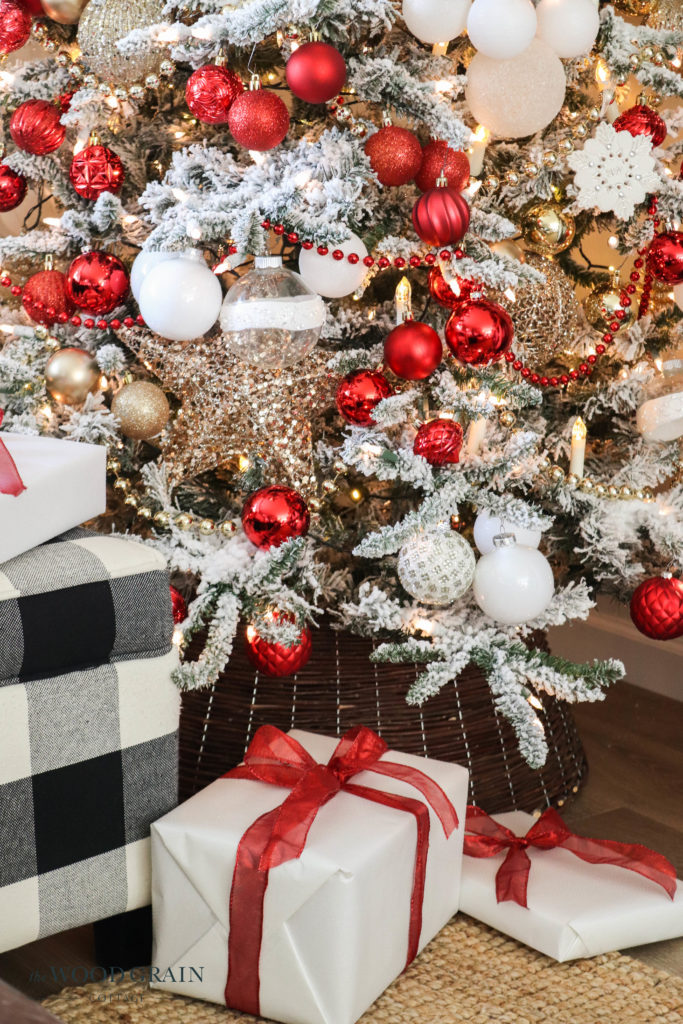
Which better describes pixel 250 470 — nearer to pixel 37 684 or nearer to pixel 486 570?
pixel 486 570

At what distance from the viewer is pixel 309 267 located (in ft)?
3.83

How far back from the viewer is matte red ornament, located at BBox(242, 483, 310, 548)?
1.13m

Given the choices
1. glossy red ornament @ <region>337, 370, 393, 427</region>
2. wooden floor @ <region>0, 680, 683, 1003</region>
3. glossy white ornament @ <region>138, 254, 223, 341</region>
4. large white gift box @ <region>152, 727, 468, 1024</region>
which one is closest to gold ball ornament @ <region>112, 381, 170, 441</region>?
glossy white ornament @ <region>138, 254, 223, 341</region>

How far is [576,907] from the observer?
1.09 m

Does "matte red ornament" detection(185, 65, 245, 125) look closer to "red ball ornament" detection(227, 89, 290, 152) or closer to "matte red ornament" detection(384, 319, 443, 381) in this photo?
"red ball ornament" detection(227, 89, 290, 152)

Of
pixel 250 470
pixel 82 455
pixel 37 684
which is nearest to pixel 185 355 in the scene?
pixel 250 470

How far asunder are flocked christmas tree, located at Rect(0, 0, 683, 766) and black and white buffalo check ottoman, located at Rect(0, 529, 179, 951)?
0.15 metres

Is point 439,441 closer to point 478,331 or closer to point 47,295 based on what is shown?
point 478,331

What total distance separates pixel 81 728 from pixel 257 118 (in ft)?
2.11

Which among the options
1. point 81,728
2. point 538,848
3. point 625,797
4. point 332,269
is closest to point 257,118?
point 332,269

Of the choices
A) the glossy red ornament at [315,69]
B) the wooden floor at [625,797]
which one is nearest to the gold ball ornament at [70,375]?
the glossy red ornament at [315,69]

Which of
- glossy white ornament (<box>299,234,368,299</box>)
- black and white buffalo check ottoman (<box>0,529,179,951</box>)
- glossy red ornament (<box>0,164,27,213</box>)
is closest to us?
black and white buffalo check ottoman (<box>0,529,179,951</box>)

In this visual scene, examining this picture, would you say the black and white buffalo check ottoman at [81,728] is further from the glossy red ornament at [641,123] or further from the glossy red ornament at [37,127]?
the glossy red ornament at [641,123]

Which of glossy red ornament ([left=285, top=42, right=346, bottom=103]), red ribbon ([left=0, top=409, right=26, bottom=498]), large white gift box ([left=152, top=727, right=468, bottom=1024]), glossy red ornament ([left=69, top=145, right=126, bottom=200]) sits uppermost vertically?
glossy red ornament ([left=285, top=42, right=346, bottom=103])
